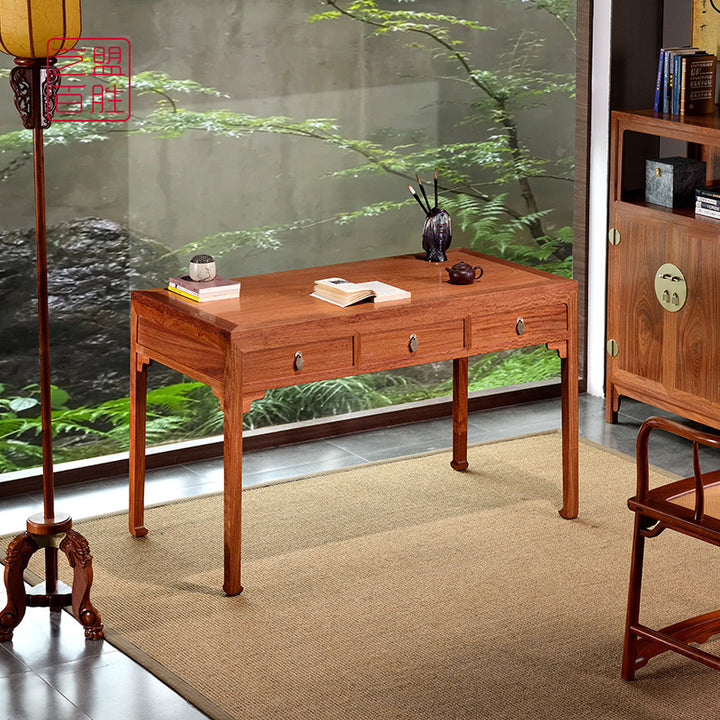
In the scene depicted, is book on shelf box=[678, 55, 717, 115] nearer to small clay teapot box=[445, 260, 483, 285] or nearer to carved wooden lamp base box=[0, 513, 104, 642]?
small clay teapot box=[445, 260, 483, 285]

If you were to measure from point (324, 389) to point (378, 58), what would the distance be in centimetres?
141

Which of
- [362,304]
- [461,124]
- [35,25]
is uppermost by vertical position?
[35,25]

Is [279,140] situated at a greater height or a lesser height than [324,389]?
greater

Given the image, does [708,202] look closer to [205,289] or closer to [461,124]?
[461,124]

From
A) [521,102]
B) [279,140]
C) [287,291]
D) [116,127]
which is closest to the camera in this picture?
[287,291]

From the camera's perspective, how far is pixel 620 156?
218 inches

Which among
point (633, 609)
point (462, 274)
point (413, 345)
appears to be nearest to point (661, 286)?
point (462, 274)

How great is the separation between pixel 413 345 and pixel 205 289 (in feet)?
2.25

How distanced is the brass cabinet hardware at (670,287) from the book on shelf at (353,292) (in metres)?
1.52

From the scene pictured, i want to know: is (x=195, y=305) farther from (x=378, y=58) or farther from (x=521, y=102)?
(x=521, y=102)

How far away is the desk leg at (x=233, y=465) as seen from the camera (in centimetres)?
388

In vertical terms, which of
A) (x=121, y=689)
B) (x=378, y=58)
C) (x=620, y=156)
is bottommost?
(x=121, y=689)

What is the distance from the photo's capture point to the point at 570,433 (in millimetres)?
4617

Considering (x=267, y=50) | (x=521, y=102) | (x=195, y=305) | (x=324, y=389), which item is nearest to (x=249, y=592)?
(x=195, y=305)
